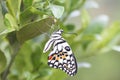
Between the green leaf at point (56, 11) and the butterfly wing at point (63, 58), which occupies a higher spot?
the green leaf at point (56, 11)

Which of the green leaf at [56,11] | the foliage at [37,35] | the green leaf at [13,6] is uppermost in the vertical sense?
the green leaf at [56,11]

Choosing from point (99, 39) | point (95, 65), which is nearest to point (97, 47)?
point (99, 39)

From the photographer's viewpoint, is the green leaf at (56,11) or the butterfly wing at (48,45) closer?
the green leaf at (56,11)

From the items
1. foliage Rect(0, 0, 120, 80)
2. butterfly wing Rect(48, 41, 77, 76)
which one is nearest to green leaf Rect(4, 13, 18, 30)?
foliage Rect(0, 0, 120, 80)

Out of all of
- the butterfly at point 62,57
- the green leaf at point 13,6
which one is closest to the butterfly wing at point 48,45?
the butterfly at point 62,57

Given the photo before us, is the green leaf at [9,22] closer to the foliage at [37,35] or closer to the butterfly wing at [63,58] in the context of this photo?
the foliage at [37,35]

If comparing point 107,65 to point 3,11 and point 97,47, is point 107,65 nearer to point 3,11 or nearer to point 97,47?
point 97,47

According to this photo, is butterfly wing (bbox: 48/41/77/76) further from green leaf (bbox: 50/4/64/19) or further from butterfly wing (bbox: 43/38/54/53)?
green leaf (bbox: 50/4/64/19)
